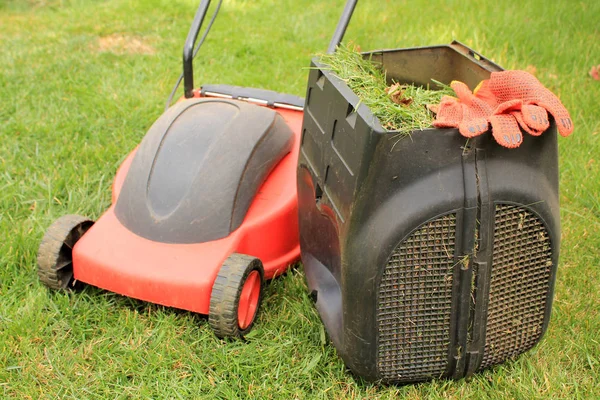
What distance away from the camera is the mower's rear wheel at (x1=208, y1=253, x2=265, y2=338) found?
1659 mm

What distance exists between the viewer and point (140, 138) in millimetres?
2770

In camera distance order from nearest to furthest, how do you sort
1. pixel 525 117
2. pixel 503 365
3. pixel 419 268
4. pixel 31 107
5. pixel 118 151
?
1. pixel 525 117
2. pixel 419 268
3. pixel 503 365
4. pixel 118 151
5. pixel 31 107

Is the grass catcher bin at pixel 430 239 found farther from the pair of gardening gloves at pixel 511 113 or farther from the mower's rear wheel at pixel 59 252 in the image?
the mower's rear wheel at pixel 59 252

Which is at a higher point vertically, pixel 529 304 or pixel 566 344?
pixel 529 304

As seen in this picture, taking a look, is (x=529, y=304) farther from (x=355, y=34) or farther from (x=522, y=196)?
(x=355, y=34)

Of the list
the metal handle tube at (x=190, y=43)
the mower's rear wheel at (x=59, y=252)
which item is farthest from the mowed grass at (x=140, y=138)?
the metal handle tube at (x=190, y=43)

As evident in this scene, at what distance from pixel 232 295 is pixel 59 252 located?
50cm

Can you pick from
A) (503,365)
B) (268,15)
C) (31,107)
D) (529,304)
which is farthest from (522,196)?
(268,15)

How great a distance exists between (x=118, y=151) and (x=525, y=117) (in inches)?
68.9

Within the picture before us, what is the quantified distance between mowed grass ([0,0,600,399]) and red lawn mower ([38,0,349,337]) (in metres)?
0.11

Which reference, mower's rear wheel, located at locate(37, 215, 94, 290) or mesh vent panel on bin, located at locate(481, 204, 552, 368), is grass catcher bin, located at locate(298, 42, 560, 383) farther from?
mower's rear wheel, located at locate(37, 215, 94, 290)

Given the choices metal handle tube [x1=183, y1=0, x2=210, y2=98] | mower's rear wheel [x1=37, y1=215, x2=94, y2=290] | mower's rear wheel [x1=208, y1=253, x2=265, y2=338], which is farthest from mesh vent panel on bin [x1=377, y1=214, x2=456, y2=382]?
metal handle tube [x1=183, y1=0, x2=210, y2=98]

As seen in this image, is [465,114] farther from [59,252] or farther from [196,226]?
[59,252]

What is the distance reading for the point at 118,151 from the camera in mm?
2652
